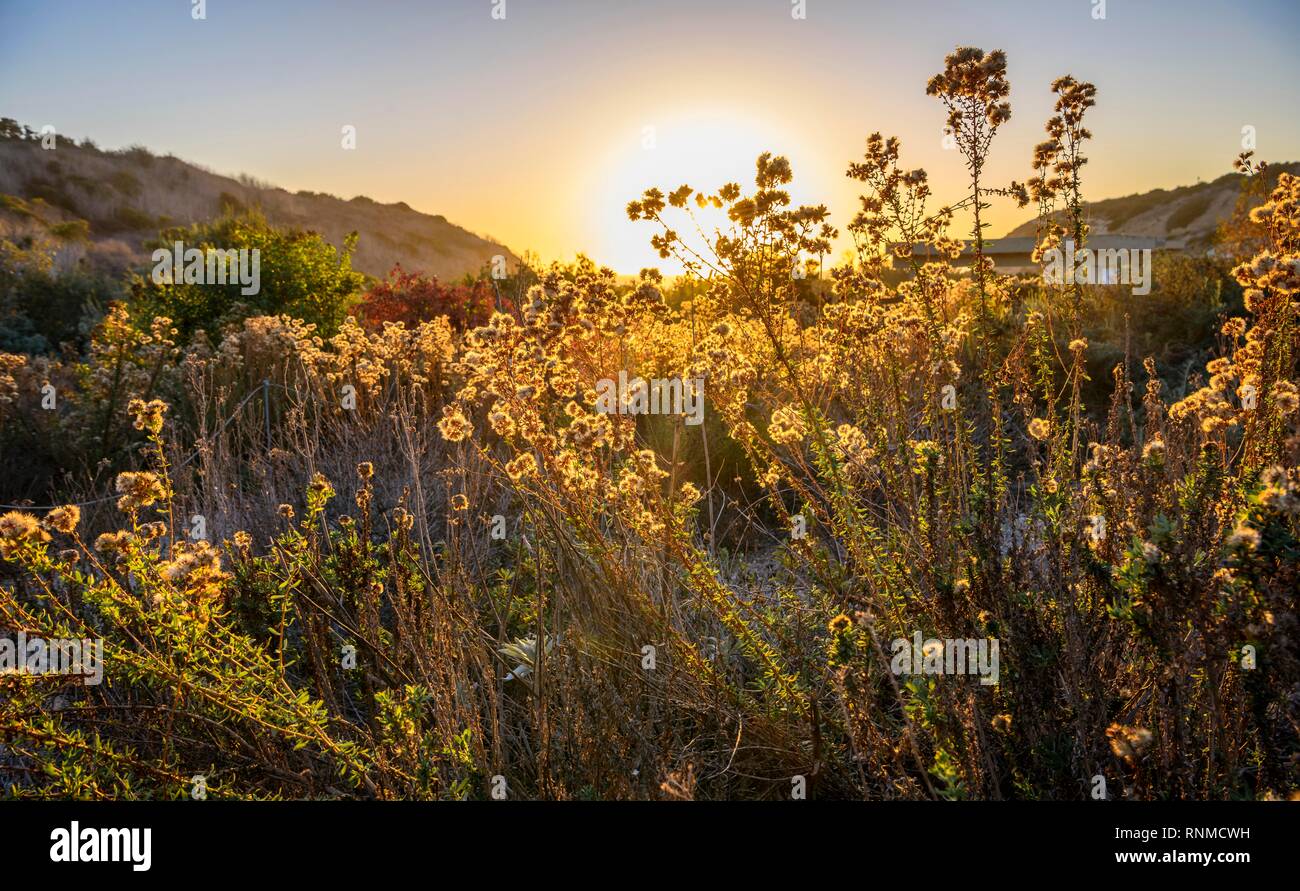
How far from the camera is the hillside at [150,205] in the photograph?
32.3m

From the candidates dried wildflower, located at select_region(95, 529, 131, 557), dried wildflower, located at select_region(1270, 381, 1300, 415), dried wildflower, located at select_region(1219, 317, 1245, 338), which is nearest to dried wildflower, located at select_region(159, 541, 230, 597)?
dried wildflower, located at select_region(95, 529, 131, 557)

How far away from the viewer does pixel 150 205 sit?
3747cm

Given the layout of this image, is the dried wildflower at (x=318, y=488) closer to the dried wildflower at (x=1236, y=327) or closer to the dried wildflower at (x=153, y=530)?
the dried wildflower at (x=153, y=530)

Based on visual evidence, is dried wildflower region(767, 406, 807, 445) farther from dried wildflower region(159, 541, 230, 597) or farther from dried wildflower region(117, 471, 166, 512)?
dried wildflower region(117, 471, 166, 512)

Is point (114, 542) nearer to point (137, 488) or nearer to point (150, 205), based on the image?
point (137, 488)

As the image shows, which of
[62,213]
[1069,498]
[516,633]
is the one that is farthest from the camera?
[62,213]

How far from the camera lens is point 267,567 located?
3070 mm

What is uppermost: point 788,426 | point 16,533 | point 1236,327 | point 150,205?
point 150,205

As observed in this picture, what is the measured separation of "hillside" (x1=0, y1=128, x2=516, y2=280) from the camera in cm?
3228

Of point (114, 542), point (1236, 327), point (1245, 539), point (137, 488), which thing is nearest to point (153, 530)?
point (137, 488)
